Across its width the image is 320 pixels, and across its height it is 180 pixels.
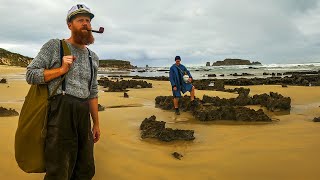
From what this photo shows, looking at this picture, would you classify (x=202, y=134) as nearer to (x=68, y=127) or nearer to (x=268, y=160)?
(x=268, y=160)

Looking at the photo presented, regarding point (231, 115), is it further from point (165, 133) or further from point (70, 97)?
point (70, 97)

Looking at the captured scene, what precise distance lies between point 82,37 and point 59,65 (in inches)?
12.8

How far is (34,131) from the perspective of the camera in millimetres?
2719

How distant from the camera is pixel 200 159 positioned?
4762mm

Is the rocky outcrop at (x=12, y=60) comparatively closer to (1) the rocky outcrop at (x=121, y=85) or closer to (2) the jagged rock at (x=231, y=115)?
(1) the rocky outcrop at (x=121, y=85)

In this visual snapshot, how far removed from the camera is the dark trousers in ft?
8.95

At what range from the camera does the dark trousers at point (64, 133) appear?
273 centimetres

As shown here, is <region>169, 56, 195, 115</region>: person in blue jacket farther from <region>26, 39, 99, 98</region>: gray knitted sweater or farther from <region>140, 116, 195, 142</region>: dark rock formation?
<region>26, 39, 99, 98</region>: gray knitted sweater

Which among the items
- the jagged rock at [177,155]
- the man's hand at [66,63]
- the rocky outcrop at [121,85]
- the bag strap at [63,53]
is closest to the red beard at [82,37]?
the bag strap at [63,53]

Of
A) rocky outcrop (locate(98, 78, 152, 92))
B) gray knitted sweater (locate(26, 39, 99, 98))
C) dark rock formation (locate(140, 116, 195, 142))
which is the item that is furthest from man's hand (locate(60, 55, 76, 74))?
rocky outcrop (locate(98, 78, 152, 92))

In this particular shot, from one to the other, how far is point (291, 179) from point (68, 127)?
2678mm

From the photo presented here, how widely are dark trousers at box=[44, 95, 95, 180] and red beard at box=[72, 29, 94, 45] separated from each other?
514 mm

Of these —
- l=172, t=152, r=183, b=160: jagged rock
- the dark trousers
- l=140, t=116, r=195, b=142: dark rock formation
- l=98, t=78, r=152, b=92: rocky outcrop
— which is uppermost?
the dark trousers

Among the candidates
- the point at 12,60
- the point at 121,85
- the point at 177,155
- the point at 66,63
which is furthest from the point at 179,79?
the point at 12,60
